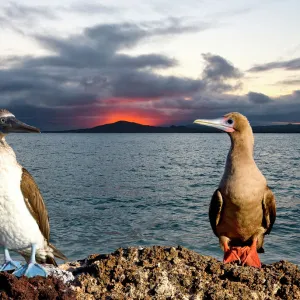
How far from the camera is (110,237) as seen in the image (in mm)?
20312

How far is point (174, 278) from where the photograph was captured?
207 inches

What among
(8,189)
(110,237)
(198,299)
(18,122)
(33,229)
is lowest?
(110,237)

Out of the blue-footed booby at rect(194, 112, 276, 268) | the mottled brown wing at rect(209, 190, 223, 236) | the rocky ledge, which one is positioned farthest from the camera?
the mottled brown wing at rect(209, 190, 223, 236)

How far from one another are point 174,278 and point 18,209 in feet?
7.04

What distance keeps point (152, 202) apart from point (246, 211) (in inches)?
990

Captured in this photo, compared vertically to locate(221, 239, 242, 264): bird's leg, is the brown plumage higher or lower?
higher

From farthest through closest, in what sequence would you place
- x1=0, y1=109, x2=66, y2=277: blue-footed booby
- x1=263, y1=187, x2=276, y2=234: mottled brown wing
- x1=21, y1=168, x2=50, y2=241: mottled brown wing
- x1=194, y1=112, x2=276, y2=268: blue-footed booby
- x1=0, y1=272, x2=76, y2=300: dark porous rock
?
x1=263, y1=187, x2=276, y2=234: mottled brown wing, x1=194, y1=112, x2=276, y2=268: blue-footed booby, x1=21, y1=168, x2=50, y2=241: mottled brown wing, x1=0, y1=109, x2=66, y2=277: blue-footed booby, x1=0, y1=272, x2=76, y2=300: dark porous rock

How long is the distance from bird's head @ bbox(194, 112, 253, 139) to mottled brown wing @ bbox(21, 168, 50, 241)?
94.0 inches

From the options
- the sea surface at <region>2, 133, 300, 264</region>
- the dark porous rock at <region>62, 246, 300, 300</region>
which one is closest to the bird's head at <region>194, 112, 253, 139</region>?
the dark porous rock at <region>62, 246, 300, 300</region>

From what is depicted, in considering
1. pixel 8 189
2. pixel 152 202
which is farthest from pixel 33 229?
pixel 152 202

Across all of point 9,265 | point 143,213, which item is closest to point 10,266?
point 9,265

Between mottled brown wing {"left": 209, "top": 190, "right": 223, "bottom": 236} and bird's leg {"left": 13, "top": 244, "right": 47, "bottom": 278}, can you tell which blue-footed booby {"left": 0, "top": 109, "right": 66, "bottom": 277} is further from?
mottled brown wing {"left": 209, "top": 190, "right": 223, "bottom": 236}

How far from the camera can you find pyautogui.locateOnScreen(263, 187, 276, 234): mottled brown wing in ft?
21.3

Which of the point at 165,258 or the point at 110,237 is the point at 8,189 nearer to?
the point at 165,258
